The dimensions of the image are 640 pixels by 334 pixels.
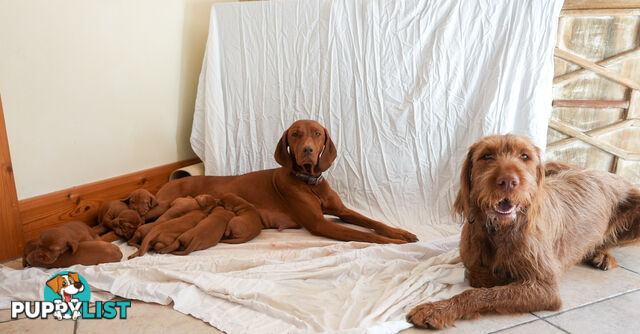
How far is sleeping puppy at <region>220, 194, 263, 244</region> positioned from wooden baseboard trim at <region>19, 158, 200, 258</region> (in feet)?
2.91

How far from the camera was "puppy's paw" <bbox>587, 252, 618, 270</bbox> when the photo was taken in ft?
8.28

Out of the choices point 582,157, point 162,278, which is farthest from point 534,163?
point 162,278

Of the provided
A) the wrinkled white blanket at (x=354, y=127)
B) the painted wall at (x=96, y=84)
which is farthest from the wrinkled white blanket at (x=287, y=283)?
the painted wall at (x=96, y=84)

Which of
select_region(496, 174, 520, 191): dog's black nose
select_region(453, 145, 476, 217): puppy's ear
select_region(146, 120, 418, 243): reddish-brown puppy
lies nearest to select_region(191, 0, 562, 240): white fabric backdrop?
select_region(146, 120, 418, 243): reddish-brown puppy

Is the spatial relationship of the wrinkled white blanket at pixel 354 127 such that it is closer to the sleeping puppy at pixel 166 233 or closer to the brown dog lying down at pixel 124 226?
the sleeping puppy at pixel 166 233

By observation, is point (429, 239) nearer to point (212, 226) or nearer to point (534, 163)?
point (534, 163)

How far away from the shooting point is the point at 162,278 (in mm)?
2379

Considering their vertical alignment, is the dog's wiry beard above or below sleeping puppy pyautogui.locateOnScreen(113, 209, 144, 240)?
above

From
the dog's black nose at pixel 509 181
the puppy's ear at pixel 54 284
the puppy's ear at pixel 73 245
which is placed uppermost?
the dog's black nose at pixel 509 181

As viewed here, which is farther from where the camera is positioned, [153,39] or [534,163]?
[153,39]

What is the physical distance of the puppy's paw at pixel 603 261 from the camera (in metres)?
2.52

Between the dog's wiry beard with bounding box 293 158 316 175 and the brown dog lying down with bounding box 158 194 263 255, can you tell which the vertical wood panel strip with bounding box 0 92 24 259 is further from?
the dog's wiry beard with bounding box 293 158 316 175

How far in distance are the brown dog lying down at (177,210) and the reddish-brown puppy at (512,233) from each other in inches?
63.1

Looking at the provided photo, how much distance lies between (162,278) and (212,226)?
0.50m
